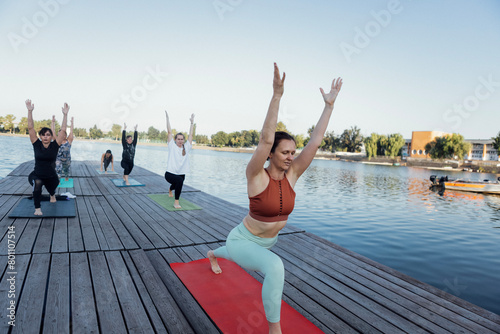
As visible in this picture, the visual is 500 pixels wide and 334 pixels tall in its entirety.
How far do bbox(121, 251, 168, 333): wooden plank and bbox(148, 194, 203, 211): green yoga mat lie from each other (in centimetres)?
402

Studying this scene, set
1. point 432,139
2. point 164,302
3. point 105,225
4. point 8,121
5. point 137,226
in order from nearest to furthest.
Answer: point 164,302 → point 105,225 → point 137,226 → point 432,139 → point 8,121

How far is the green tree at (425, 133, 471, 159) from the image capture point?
222 feet

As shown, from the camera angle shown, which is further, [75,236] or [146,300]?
[75,236]

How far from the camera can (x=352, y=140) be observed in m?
108

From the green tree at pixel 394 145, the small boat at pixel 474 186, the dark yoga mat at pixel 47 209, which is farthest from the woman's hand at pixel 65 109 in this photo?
the green tree at pixel 394 145

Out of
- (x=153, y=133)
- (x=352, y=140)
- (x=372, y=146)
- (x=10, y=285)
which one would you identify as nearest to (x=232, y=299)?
(x=10, y=285)

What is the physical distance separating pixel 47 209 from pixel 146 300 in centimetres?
485

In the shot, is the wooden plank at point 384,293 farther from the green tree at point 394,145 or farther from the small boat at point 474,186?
the green tree at point 394,145

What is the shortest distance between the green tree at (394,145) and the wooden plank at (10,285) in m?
86.7

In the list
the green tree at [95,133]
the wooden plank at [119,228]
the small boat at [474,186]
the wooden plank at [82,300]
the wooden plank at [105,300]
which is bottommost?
the small boat at [474,186]

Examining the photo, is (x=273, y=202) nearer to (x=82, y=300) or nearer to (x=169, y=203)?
(x=82, y=300)

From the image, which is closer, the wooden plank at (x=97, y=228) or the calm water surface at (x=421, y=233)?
the wooden plank at (x=97, y=228)

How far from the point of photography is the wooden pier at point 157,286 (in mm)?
2637

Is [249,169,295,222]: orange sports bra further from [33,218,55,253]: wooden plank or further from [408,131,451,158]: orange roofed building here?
[408,131,451,158]: orange roofed building
